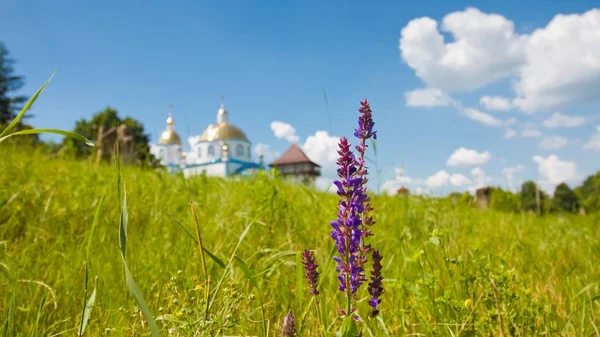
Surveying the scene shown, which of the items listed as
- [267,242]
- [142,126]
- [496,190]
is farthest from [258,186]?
[142,126]

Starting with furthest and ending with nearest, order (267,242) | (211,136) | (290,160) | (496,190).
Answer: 1. (211,136)
2. (290,160)
3. (496,190)
4. (267,242)

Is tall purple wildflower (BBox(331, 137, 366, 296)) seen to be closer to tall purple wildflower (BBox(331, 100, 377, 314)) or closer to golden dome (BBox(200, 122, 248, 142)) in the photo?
tall purple wildflower (BBox(331, 100, 377, 314))

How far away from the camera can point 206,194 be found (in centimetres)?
575

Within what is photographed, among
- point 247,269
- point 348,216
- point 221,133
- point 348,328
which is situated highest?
point 221,133

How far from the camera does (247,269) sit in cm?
145

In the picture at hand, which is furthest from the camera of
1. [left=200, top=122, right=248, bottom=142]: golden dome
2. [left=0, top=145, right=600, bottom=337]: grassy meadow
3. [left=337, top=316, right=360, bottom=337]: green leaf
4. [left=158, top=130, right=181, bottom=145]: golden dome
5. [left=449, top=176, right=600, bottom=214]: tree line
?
[left=158, top=130, right=181, bottom=145]: golden dome

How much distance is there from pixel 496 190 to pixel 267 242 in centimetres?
2385

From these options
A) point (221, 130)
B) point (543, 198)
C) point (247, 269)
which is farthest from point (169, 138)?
point (247, 269)

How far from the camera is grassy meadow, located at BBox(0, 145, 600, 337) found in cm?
199

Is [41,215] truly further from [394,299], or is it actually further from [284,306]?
[394,299]

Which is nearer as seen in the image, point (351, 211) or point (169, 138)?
point (351, 211)

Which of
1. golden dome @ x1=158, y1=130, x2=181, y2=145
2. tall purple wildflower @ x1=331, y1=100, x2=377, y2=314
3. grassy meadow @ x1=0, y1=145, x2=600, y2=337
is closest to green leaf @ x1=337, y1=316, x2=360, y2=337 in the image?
tall purple wildflower @ x1=331, y1=100, x2=377, y2=314

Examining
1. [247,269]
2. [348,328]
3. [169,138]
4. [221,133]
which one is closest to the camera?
[348,328]

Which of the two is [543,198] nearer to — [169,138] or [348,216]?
[348,216]
